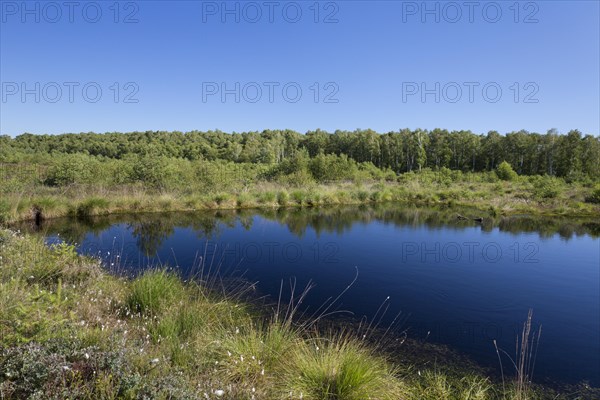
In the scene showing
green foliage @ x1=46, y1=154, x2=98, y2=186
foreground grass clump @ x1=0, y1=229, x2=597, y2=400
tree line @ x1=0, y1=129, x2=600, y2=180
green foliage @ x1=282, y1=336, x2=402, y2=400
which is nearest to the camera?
foreground grass clump @ x1=0, y1=229, x2=597, y2=400

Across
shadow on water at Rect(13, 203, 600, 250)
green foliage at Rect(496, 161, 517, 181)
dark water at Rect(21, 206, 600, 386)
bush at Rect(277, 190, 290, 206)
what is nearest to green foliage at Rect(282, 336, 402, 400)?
dark water at Rect(21, 206, 600, 386)

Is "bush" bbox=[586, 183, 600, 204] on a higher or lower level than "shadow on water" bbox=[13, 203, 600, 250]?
higher

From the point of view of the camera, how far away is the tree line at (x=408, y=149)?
45188 millimetres

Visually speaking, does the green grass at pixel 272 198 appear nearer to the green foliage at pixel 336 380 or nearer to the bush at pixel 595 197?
the bush at pixel 595 197

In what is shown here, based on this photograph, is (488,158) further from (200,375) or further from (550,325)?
(200,375)

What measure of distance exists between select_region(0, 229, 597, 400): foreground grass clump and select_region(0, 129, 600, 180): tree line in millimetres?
38451

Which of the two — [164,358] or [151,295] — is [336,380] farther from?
[151,295]

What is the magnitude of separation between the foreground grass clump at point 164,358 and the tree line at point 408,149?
3845 centimetres

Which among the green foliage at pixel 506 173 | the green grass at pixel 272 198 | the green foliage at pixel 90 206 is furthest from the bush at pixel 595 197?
the green foliage at pixel 90 206

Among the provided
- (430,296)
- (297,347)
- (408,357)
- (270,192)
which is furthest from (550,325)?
(270,192)

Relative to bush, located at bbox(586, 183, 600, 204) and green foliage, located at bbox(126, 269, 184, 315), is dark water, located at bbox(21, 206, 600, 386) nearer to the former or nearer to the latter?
green foliage, located at bbox(126, 269, 184, 315)

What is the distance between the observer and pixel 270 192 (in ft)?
64.4

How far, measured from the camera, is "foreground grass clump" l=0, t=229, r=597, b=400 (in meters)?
2.31

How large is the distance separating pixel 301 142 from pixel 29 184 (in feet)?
213
